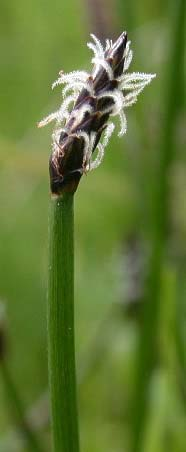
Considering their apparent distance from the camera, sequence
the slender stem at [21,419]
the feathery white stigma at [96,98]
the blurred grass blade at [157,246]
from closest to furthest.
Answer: the feathery white stigma at [96,98] < the slender stem at [21,419] < the blurred grass blade at [157,246]

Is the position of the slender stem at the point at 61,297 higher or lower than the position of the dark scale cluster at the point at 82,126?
lower

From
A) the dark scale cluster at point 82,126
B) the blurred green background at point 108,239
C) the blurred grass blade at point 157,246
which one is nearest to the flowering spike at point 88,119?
the dark scale cluster at point 82,126

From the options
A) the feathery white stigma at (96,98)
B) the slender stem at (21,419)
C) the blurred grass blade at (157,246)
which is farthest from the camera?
the blurred grass blade at (157,246)

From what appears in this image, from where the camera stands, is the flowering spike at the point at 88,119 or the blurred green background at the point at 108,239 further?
the blurred green background at the point at 108,239

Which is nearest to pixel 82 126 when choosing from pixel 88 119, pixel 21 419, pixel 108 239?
pixel 88 119

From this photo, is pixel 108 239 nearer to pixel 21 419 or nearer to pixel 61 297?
pixel 21 419

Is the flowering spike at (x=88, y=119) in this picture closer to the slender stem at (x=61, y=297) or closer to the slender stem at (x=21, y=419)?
the slender stem at (x=61, y=297)

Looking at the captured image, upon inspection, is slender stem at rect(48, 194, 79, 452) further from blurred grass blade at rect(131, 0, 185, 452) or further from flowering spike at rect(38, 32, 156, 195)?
blurred grass blade at rect(131, 0, 185, 452)

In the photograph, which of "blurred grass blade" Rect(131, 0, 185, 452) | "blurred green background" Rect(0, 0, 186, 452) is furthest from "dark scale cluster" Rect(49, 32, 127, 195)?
"blurred grass blade" Rect(131, 0, 185, 452)
